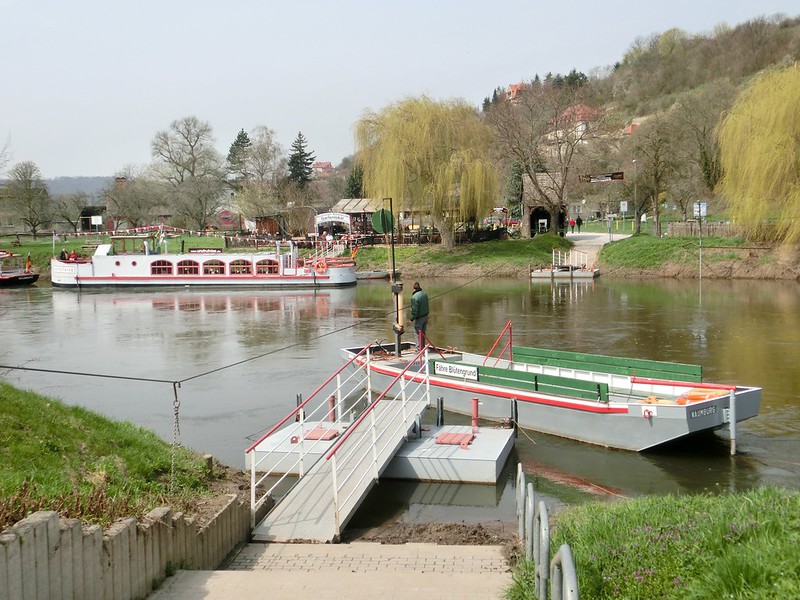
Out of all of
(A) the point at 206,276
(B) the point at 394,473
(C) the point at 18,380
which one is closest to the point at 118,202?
(A) the point at 206,276

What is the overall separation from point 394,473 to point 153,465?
4545 mm

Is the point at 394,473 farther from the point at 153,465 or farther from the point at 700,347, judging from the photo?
the point at 700,347

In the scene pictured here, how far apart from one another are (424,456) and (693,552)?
7.57m

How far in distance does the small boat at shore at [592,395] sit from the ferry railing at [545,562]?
6315 mm

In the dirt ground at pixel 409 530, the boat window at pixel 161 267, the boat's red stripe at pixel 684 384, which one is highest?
A: the boat window at pixel 161 267

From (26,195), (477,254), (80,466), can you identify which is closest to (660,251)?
(477,254)

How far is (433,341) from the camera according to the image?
27812 millimetres

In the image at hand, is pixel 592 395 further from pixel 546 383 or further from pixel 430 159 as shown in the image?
pixel 430 159

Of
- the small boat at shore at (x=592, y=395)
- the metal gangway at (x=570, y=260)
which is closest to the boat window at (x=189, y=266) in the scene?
the metal gangway at (x=570, y=260)

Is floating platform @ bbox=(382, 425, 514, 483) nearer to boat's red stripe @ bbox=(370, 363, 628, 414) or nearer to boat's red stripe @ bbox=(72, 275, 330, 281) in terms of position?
boat's red stripe @ bbox=(370, 363, 628, 414)

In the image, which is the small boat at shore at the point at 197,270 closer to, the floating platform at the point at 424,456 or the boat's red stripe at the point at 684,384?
the boat's red stripe at the point at 684,384

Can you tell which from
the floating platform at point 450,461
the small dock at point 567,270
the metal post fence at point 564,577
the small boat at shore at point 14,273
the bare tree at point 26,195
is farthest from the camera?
the bare tree at point 26,195

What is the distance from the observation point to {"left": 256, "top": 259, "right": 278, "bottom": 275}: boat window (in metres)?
51.7

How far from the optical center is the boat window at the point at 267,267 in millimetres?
51656
